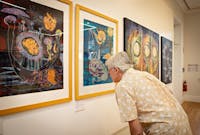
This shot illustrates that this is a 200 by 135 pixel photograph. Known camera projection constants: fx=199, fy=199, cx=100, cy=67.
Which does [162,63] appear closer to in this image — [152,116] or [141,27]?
[141,27]

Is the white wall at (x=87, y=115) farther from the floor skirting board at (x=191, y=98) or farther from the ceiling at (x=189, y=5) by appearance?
the floor skirting board at (x=191, y=98)

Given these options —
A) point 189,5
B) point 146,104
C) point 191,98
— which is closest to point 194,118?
point 191,98

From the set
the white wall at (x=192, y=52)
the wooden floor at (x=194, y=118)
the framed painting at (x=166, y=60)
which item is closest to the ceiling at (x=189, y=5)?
the white wall at (x=192, y=52)

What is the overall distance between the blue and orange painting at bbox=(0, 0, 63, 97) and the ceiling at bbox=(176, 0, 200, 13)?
5.07 metres

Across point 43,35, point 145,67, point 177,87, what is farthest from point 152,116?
point 177,87

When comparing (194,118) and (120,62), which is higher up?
(120,62)

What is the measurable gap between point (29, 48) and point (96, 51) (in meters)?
0.88

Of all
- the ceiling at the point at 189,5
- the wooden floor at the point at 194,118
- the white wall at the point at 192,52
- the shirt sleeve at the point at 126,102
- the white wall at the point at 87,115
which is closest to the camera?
the white wall at the point at 87,115

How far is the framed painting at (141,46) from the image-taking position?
2.86 m

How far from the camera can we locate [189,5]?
6.12 m

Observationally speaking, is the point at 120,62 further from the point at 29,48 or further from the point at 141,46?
the point at 141,46

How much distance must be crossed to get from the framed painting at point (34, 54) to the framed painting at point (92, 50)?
144 millimetres

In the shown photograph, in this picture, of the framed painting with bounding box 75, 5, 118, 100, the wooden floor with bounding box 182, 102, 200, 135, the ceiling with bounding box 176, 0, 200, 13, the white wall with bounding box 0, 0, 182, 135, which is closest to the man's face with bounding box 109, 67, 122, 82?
the framed painting with bounding box 75, 5, 118, 100

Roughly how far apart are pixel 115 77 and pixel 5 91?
90 cm
